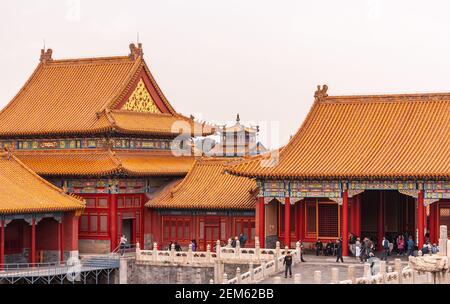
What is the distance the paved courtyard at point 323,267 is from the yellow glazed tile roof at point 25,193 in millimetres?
12716

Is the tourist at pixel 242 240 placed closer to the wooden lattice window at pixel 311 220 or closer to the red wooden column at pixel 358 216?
the wooden lattice window at pixel 311 220

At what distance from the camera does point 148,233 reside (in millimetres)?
73562

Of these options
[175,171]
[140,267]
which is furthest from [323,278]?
[175,171]

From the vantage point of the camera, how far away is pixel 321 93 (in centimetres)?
7112

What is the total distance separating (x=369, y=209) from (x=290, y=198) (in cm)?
513

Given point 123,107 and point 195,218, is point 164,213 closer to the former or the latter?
point 195,218

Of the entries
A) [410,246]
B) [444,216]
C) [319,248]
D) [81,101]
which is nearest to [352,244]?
[319,248]

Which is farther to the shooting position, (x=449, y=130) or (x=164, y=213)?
(x=164, y=213)

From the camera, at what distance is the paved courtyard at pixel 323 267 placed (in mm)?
58406

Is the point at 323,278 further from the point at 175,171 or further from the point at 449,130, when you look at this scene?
the point at 175,171

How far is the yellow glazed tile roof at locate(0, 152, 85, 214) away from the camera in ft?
212
